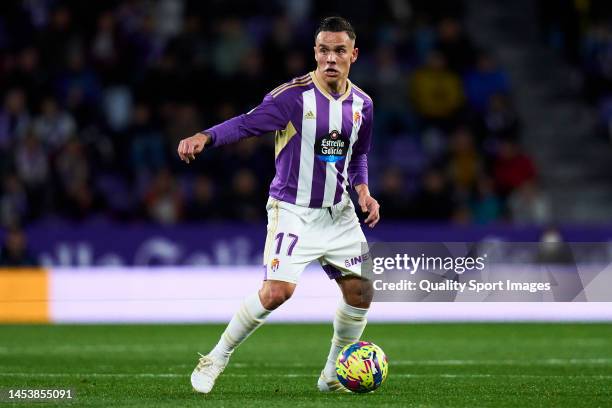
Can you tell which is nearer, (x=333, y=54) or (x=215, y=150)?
(x=333, y=54)

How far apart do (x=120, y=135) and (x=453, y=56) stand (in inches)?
201

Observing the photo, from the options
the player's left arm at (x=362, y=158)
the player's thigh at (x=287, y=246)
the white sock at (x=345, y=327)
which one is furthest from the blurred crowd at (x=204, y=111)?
the player's thigh at (x=287, y=246)

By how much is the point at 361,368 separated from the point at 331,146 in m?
1.36

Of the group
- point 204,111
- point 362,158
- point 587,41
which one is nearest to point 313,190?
point 362,158

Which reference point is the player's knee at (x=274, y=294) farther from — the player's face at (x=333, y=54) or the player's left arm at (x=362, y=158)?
the player's face at (x=333, y=54)

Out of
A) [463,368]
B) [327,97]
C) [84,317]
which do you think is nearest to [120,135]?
[84,317]

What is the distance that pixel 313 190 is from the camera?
768 cm

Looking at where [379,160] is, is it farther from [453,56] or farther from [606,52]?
[606,52]

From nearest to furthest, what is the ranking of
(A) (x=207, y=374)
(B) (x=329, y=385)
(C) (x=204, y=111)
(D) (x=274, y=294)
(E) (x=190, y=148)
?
1. (E) (x=190, y=148)
2. (D) (x=274, y=294)
3. (A) (x=207, y=374)
4. (B) (x=329, y=385)
5. (C) (x=204, y=111)

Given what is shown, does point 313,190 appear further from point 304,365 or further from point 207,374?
point 304,365

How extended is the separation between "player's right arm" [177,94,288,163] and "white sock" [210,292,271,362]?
96cm

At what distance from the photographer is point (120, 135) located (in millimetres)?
17391

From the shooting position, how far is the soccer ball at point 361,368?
7625 millimetres

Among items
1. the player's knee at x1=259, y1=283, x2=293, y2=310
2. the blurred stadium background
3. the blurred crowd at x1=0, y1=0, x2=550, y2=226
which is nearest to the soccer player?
the player's knee at x1=259, y1=283, x2=293, y2=310
